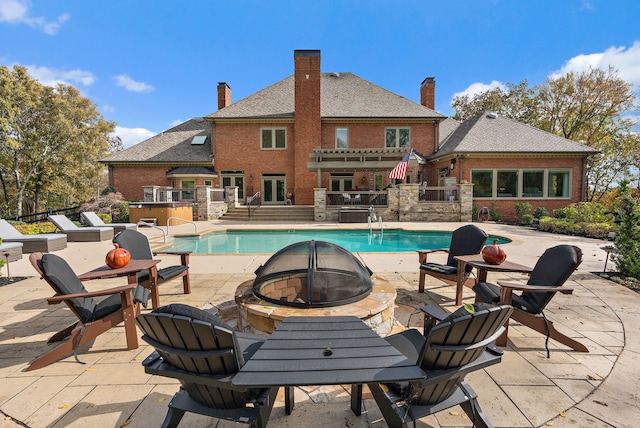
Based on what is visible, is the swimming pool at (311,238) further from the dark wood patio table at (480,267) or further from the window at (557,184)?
the window at (557,184)

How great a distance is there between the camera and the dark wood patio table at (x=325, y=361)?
154 cm

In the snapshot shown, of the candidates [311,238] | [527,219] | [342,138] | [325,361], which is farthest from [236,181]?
[325,361]

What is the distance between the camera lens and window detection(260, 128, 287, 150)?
21.5m

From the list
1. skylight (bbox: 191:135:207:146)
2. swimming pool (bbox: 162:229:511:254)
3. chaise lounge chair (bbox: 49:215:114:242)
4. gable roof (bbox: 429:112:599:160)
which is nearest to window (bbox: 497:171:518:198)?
gable roof (bbox: 429:112:599:160)

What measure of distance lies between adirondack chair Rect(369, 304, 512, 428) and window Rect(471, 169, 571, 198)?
60.9ft

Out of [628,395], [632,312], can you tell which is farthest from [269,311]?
[632,312]

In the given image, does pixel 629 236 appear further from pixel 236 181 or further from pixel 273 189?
pixel 236 181

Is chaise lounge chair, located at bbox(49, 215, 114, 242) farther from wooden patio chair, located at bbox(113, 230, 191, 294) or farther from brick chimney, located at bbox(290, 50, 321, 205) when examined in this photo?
brick chimney, located at bbox(290, 50, 321, 205)

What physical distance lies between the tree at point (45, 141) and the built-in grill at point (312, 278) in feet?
84.5

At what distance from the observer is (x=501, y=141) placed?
18734 millimetres

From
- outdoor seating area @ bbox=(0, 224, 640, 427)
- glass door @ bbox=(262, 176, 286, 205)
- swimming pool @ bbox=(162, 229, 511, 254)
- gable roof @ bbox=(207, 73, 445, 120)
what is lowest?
swimming pool @ bbox=(162, 229, 511, 254)

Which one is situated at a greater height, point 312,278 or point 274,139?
point 274,139

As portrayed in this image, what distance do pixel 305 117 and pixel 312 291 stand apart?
62.9ft

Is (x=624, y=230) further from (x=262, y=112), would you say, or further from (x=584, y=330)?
(x=262, y=112)
